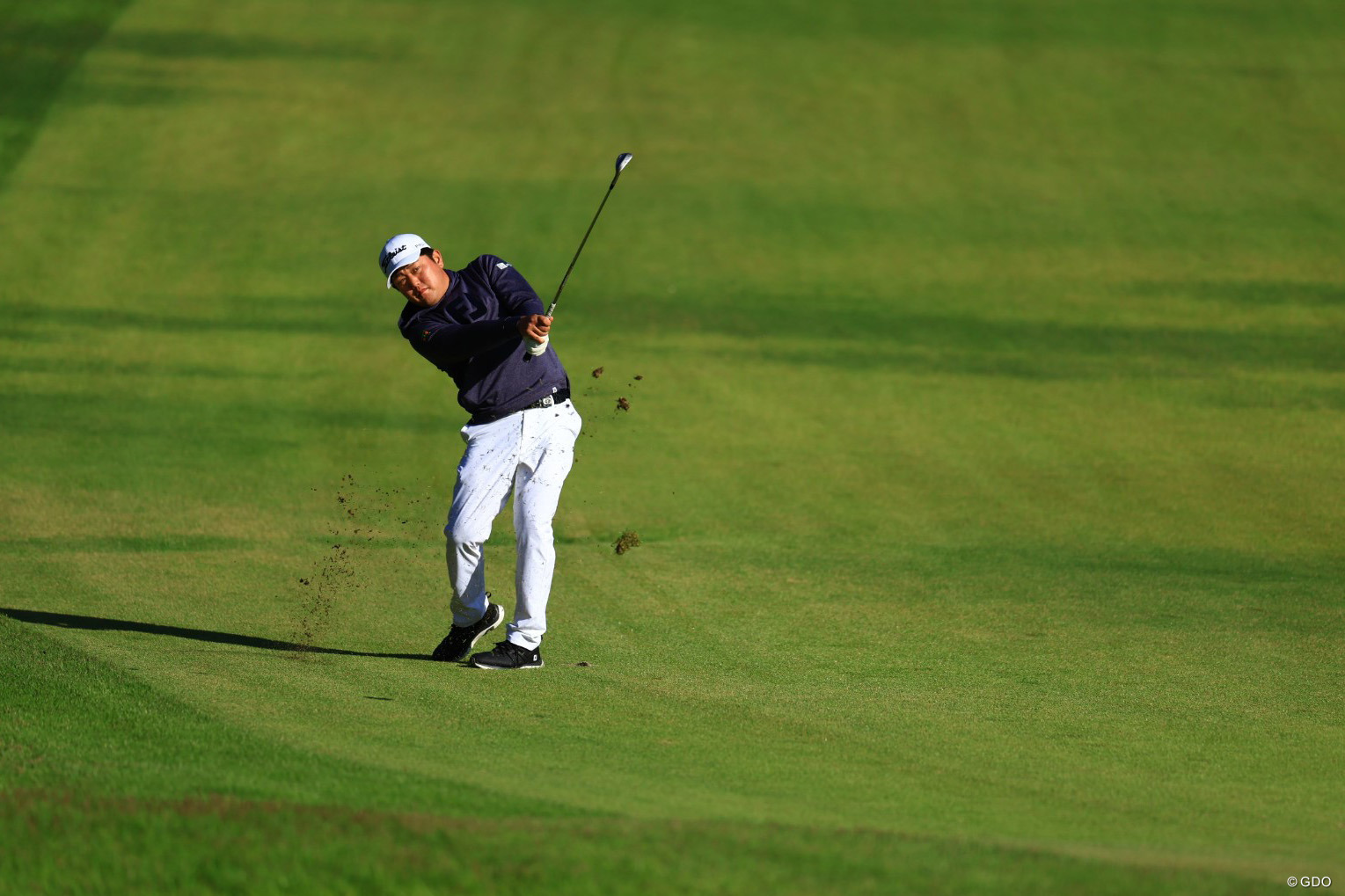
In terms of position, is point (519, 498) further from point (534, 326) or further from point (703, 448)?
point (703, 448)

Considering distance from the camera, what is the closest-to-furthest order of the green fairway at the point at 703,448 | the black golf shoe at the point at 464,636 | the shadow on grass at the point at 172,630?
the green fairway at the point at 703,448
the black golf shoe at the point at 464,636
the shadow on grass at the point at 172,630

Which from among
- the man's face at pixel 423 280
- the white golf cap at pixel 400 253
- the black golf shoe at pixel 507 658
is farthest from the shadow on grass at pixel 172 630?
the white golf cap at pixel 400 253

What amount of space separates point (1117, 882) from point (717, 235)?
19.6 m

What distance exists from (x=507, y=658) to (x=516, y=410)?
1.39m

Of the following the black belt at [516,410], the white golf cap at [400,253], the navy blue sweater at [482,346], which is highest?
the white golf cap at [400,253]

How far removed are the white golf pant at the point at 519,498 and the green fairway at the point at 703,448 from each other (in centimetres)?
49

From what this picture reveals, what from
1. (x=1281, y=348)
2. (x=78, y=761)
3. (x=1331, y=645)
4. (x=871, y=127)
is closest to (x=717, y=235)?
(x=871, y=127)

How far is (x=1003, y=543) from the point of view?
1423 cm

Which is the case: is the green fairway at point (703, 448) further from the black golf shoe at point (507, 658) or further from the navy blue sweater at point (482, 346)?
the navy blue sweater at point (482, 346)

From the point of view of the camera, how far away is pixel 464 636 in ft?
31.8

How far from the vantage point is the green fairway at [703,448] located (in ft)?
21.5

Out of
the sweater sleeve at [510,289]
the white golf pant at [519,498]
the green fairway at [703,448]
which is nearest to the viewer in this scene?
the green fairway at [703,448]

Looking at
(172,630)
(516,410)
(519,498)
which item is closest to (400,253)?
(516,410)

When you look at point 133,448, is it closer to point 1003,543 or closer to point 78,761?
point 1003,543
